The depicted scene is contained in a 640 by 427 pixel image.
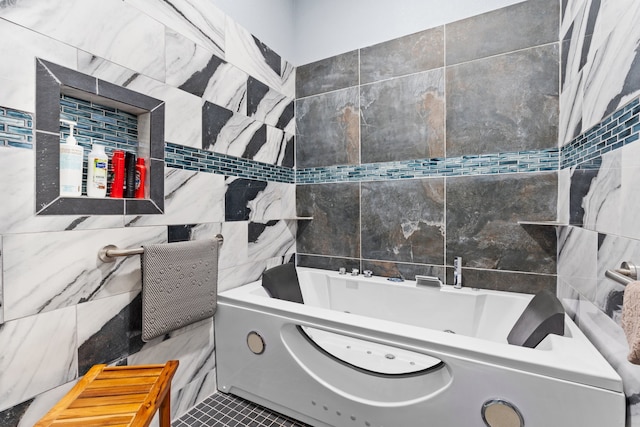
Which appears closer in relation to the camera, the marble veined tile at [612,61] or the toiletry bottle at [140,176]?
the marble veined tile at [612,61]

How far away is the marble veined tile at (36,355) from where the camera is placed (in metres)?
0.96

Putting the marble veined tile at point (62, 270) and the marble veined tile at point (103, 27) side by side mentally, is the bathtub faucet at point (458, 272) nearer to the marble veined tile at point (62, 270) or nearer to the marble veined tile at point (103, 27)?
the marble veined tile at point (62, 270)

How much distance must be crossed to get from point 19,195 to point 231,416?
138 centimetres

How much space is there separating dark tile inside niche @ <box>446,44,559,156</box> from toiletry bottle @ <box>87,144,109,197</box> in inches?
73.9

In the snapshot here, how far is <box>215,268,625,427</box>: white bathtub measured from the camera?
36.9 inches

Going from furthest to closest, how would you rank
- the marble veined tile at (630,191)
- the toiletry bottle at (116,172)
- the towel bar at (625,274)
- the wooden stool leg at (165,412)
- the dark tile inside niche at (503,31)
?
the dark tile inside niche at (503,31)
the toiletry bottle at (116,172)
the wooden stool leg at (165,412)
the marble veined tile at (630,191)
the towel bar at (625,274)

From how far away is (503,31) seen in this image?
1.72 metres

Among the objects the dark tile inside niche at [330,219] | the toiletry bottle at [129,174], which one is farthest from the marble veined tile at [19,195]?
the dark tile inside niche at [330,219]

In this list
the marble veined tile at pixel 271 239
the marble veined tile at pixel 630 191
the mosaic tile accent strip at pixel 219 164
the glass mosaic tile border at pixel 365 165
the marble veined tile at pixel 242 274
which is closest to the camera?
the marble veined tile at pixel 630 191

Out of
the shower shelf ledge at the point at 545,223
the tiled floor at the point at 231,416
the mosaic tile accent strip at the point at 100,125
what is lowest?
the tiled floor at the point at 231,416

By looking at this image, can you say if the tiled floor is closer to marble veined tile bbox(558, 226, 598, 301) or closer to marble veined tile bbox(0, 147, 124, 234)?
marble veined tile bbox(0, 147, 124, 234)

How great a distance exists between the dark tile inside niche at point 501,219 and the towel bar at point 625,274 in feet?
2.84

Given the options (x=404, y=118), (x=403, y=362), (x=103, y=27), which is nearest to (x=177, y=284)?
(x=103, y=27)

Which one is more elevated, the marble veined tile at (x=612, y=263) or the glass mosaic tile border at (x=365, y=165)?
the glass mosaic tile border at (x=365, y=165)
